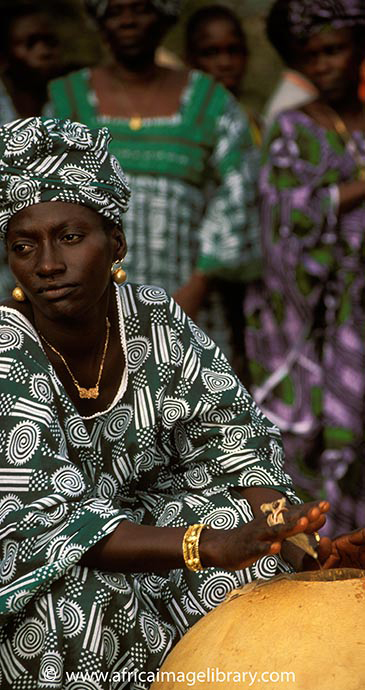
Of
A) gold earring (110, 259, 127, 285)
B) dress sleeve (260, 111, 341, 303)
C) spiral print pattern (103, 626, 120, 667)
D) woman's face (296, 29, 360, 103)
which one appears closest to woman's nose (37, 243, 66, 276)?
gold earring (110, 259, 127, 285)

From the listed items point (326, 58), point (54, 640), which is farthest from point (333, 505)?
point (54, 640)

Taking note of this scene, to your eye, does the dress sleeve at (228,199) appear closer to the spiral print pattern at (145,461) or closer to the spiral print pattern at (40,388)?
Answer: the spiral print pattern at (145,461)

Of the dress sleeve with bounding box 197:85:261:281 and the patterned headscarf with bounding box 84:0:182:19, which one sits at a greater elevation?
the patterned headscarf with bounding box 84:0:182:19

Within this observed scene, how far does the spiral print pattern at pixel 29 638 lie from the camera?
340cm

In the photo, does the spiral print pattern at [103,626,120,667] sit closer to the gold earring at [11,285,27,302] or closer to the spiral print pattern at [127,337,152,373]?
the spiral print pattern at [127,337,152,373]

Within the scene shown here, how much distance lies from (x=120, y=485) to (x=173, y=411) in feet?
0.80

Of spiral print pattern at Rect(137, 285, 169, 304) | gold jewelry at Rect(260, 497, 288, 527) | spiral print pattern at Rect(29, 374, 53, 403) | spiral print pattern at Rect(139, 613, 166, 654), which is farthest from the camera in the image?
spiral print pattern at Rect(137, 285, 169, 304)

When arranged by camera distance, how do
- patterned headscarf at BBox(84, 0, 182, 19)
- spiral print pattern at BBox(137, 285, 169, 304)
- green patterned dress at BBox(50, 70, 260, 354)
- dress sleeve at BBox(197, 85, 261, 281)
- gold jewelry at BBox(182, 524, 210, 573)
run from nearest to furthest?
gold jewelry at BBox(182, 524, 210, 573), spiral print pattern at BBox(137, 285, 169, 304), green patterned dress at BBox(50, 70, 260, 354), dress sleeve at BBox(197, 85, 261, 281), patterned headscarf at BBox(84, 0, 182, 19)

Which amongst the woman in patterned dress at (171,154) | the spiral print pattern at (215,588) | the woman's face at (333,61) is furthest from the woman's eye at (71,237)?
the woman's face at (333,61)

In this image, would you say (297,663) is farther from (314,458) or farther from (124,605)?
(314,458)

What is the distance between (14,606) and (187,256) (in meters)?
3.40

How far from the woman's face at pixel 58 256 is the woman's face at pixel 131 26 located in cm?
316

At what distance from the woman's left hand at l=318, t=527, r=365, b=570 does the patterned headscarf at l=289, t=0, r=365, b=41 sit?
3960 millimetres

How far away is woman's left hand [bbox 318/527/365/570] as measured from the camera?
11.3 feet
